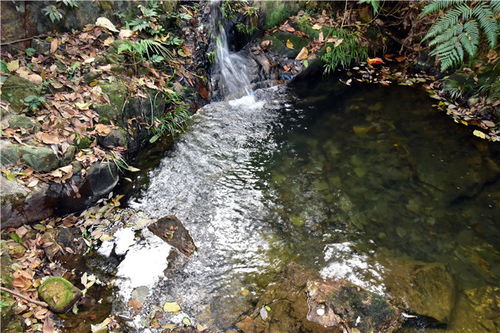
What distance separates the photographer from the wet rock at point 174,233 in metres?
3.44

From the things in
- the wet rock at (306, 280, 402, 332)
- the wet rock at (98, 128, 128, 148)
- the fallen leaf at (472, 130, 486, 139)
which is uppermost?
the wet rock at (98, 128, 128, 148)

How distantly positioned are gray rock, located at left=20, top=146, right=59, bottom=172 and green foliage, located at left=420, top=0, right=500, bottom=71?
5.41 m

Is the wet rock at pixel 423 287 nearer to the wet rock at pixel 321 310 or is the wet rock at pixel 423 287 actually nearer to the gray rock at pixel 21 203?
the wet rock at pixel 321 310

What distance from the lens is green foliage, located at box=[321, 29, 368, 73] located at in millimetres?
6527

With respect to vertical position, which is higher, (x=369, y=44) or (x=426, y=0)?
(x=426, y=0)

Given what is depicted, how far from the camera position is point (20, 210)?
3.20 metres

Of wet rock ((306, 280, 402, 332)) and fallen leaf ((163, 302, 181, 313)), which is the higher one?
fallen leaf ((163, 302, 181, 313))

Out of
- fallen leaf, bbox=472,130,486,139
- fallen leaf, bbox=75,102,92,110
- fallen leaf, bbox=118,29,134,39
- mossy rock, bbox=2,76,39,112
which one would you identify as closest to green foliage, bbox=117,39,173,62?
fallen leaf, bbox=118,29,134,39

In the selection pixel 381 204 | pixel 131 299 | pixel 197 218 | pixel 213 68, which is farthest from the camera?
pixel 213 68

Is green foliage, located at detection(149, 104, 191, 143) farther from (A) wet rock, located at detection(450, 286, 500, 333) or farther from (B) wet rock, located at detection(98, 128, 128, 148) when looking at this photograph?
(A) wet rock, located at detection(450, 286, 500, 333)

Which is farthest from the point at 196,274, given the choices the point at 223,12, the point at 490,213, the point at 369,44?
the point at 369,44

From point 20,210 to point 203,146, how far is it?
2.34 metres

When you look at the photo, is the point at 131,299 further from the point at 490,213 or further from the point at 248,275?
the point at 490,213

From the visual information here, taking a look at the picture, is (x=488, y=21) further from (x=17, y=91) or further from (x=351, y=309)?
(x=17, y=91)
